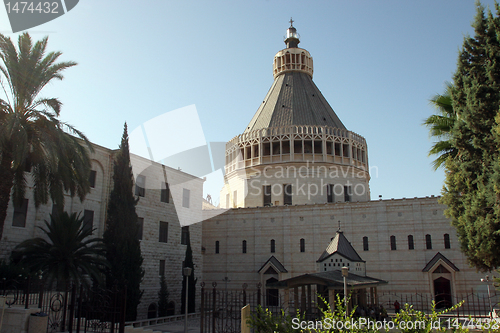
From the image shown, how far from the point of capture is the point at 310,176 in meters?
39.2

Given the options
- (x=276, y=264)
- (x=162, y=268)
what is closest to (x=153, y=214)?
(x=162, y=268)

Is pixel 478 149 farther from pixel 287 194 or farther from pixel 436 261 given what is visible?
pixel 287 194

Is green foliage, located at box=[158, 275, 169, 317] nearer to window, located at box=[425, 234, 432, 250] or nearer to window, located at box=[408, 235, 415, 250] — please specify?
window, located at box=[408, 235, 415, 250]

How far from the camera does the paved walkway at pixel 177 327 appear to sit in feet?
75.2

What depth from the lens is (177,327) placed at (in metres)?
24.3

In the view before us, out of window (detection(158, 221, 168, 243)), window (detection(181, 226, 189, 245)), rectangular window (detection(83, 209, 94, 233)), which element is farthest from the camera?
window (detection(181, 226, 189, 245))

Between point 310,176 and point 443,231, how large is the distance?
12988 mm

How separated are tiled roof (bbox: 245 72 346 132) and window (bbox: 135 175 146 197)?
1644 cm

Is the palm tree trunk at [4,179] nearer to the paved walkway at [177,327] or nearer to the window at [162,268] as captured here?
the paved walkway at [177,327]

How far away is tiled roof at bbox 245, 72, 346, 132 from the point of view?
4272 centimetres

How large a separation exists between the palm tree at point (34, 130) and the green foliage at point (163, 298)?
13309mm

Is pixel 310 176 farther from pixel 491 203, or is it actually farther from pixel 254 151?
pixel 491 203

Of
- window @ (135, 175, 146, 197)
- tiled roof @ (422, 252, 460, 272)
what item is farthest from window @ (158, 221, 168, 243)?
tiled roof @ (422, 252, 460, 272)

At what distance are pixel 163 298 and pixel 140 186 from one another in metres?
7.98
